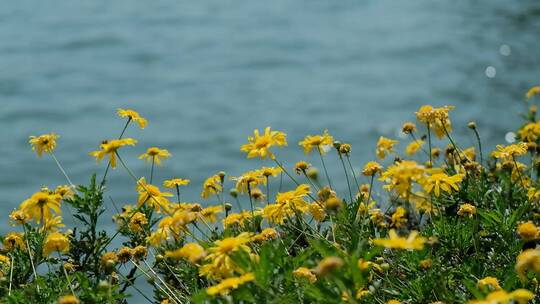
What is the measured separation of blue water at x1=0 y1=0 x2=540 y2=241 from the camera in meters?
10.3

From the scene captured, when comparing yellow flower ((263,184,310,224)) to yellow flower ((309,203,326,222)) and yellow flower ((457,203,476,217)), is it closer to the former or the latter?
yellow flower ((309,203,326,222))

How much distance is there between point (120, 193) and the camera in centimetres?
914

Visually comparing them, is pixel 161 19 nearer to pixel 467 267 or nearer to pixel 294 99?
pixel 294 99

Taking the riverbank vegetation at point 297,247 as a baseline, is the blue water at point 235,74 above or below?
below

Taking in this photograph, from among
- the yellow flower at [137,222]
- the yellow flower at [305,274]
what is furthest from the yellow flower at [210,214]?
the yellow flower at [305,274]

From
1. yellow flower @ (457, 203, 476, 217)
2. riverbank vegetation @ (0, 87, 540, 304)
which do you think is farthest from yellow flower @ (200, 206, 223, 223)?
yellow flower @ (457, 203, 476, 217)

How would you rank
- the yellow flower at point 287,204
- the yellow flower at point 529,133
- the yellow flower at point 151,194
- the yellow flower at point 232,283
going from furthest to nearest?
the yellow flower at point 529,133
the yellow flower at point 151,194
the yellow flower at point 287,204
the yellow flower at point 232,283

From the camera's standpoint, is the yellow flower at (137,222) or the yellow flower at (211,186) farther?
the yellow flower at (211,186)

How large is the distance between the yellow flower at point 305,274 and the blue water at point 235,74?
6.40 meters

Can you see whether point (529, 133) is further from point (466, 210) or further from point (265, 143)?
point (265, 143)

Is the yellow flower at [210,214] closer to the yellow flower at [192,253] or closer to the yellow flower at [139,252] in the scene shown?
the yellow flower at [139,252]

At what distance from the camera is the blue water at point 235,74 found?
33.7 feet

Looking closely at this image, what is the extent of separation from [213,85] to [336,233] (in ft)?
28.8

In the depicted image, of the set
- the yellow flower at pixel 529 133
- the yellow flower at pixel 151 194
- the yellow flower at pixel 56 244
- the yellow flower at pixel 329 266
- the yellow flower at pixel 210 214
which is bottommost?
the yellow flower at pixel 529 133
